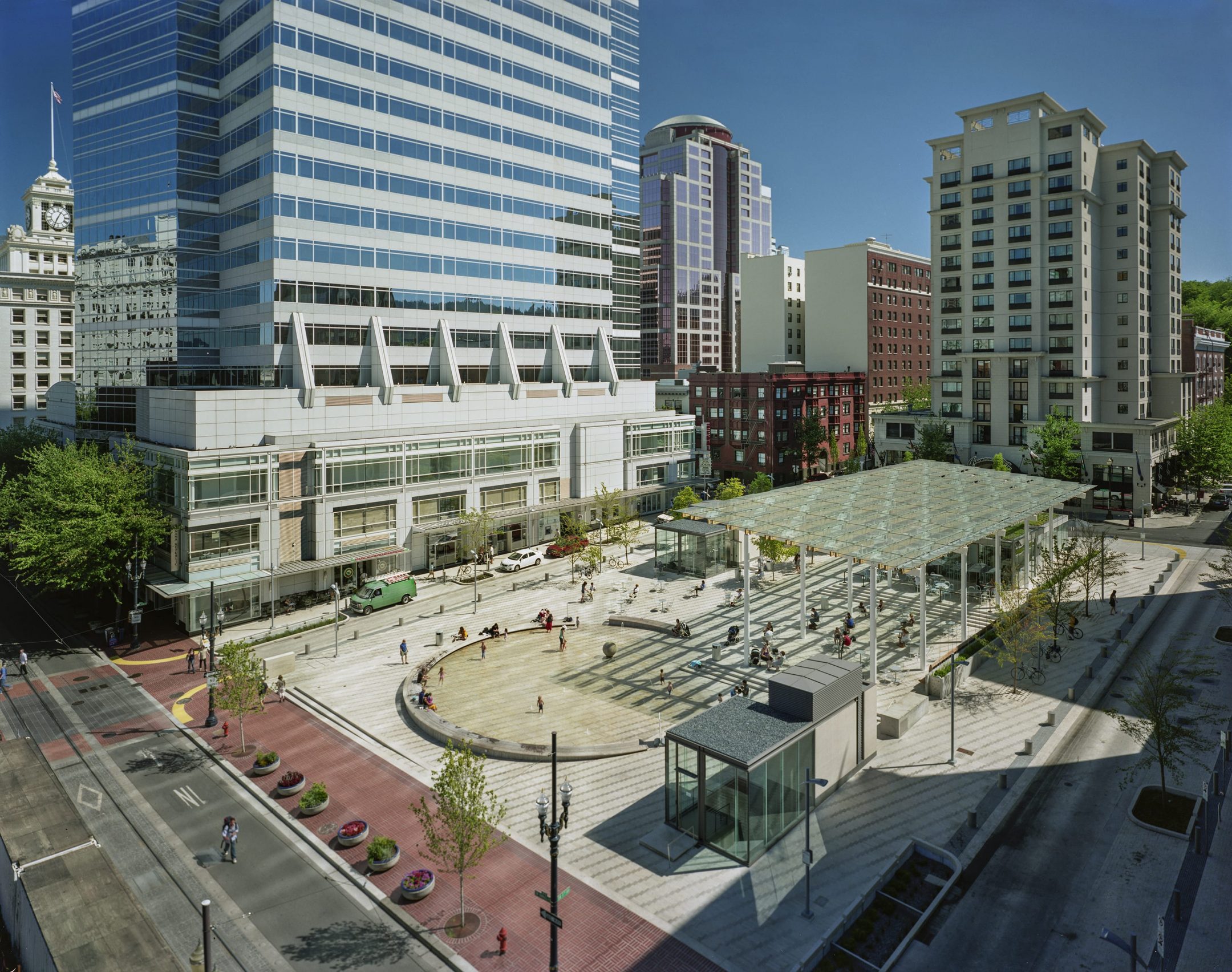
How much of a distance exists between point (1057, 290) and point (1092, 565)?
46097 millimetres

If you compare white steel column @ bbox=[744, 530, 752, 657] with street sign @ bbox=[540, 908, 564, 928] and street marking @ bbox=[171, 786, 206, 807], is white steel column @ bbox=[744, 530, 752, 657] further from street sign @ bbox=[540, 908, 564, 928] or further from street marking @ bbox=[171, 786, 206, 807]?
street marking @ bbox=[171, 786, 206, 807]

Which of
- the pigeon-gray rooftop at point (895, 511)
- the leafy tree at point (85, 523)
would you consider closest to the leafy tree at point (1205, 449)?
the pigeon-gray rooftop at point (895, 511)

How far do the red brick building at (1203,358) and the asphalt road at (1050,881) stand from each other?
9049 cm

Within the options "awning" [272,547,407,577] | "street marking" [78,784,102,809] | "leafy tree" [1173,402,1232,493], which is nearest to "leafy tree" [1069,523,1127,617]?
"leafy tree" [1173,402,1232,493]

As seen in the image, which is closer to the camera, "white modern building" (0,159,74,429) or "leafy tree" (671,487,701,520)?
"leafy tree" (671,487,701,520)

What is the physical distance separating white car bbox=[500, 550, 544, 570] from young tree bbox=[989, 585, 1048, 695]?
37100 mm

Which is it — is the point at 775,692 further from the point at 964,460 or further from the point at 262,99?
the point at 964,460

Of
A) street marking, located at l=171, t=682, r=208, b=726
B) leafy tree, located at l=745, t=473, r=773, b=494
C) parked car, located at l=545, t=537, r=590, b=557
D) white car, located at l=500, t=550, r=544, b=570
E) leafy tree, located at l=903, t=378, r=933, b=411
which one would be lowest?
street marking, located at l=171, t=682, r=208, b=726

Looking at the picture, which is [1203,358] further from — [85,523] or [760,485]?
[85,523]

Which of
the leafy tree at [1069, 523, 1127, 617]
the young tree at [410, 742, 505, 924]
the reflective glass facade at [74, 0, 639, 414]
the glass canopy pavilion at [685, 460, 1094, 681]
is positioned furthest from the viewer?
the reflective glass facade at [74, 0, 639, 414]

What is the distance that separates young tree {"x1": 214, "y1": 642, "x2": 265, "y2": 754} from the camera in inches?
1361

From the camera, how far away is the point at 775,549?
6262 cm

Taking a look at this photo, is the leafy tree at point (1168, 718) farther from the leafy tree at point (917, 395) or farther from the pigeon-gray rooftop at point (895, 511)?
the leafy tree at point (917, 395)

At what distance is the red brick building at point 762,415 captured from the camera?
101062 mm
